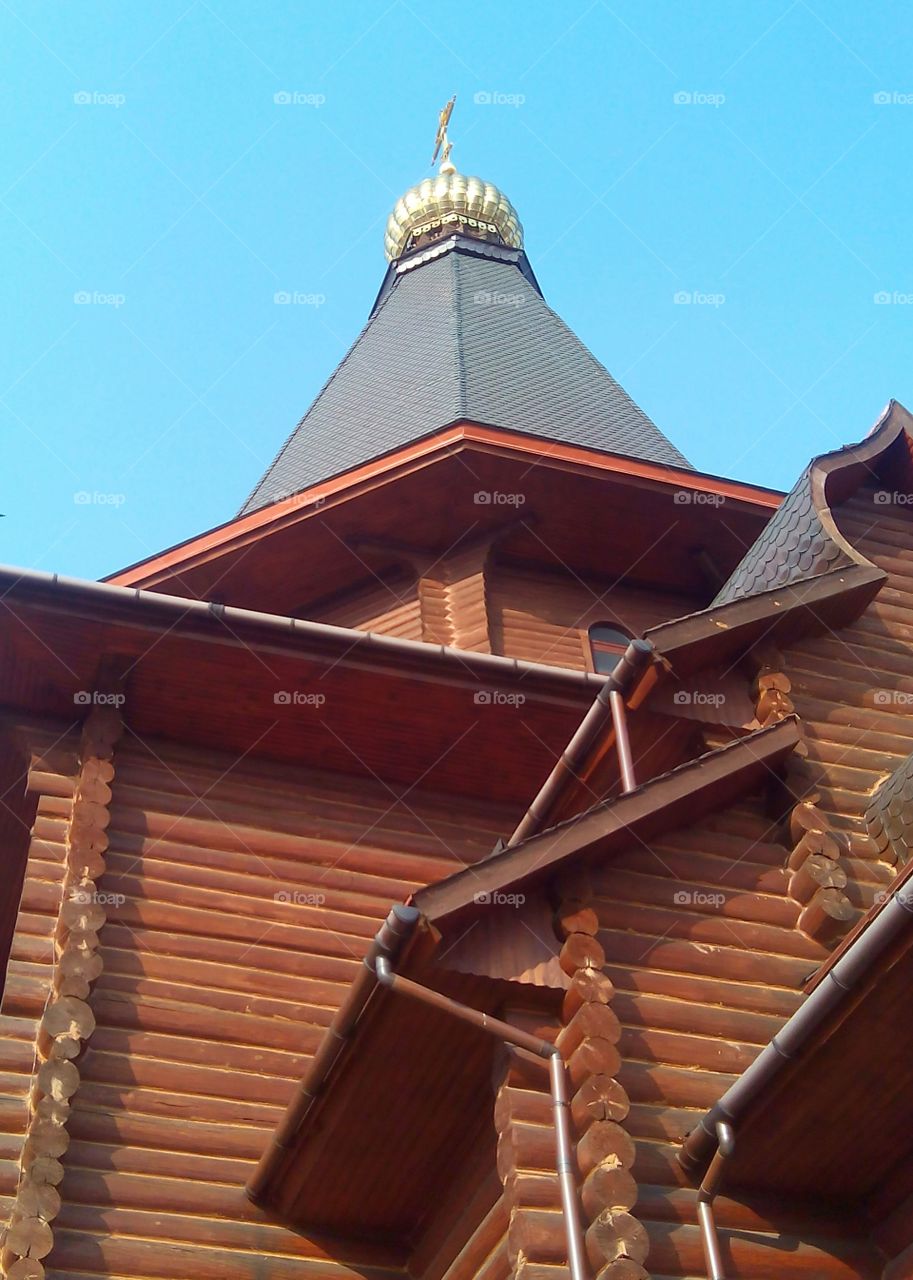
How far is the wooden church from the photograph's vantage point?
18.6 feet

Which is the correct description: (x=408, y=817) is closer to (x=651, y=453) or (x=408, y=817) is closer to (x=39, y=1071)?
(x=39, y=1071)

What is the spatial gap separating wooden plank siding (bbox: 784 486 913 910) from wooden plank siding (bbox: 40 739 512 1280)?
2.37m

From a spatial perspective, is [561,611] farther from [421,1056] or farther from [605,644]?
[421,1056]

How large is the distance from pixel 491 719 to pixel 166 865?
217 centimetres

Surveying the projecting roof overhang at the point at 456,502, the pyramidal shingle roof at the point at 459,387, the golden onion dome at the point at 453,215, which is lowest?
the projecting roof overhang at the point at 456,502

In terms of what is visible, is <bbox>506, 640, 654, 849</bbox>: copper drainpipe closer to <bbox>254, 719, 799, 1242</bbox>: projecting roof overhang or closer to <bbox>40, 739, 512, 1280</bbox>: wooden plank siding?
<bbox>254, 719, 799, 1242</bbox>: projecting roof overhang

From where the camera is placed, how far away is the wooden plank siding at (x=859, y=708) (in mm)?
7344

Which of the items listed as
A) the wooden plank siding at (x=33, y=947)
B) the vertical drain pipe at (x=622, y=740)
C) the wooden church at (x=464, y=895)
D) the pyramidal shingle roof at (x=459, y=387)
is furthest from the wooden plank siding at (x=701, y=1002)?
the pyramidal shingle roof at (x=459, y=387)

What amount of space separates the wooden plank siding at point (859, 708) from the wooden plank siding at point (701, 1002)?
16.7 inches

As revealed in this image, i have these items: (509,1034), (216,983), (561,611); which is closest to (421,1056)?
(509,1034)

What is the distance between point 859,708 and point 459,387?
8.17m

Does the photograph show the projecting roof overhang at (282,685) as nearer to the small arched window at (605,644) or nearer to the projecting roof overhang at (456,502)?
the small arched window at (605,644)

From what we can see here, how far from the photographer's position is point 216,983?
8.24 metres

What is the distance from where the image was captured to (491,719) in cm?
952
